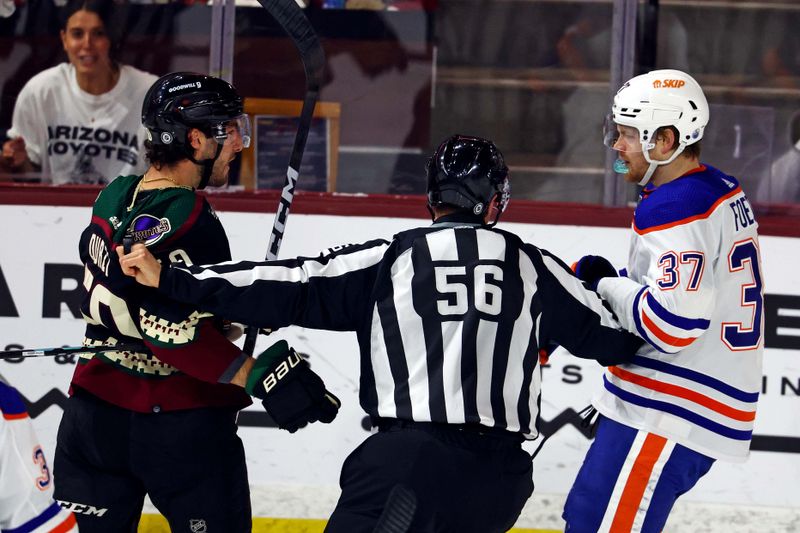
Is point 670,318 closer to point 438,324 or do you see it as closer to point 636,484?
point 636,484

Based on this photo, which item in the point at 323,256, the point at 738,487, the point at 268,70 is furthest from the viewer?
the point at 268,70

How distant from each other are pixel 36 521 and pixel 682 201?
132cm

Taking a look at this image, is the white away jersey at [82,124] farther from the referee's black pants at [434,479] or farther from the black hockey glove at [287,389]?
the referee's black pants at [434,479]

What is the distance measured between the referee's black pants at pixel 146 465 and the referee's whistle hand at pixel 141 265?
0.31 m

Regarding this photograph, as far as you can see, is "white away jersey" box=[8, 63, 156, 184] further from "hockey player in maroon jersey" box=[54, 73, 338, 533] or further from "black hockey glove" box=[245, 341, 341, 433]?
"black hockey glove" box=[245, 341, 341, 433]

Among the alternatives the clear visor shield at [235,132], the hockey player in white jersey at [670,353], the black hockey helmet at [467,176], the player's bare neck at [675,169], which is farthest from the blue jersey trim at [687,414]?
the clear visor shield at [235,132]

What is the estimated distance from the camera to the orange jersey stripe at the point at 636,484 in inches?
96.7

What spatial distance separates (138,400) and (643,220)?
1043 millimetres

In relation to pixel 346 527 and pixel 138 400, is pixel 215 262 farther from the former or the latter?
pixel 346 527

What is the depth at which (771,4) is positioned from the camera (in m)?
3.51

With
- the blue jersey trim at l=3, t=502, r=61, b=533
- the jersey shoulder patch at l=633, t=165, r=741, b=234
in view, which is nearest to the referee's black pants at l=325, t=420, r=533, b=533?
the blue jersey trim at l=3, t=502, r=61, b=533

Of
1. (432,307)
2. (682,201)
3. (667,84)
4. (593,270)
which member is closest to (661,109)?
(667,84)

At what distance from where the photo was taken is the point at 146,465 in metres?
2.32

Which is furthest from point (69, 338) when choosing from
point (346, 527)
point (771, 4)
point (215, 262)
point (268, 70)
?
point (771, 4)
